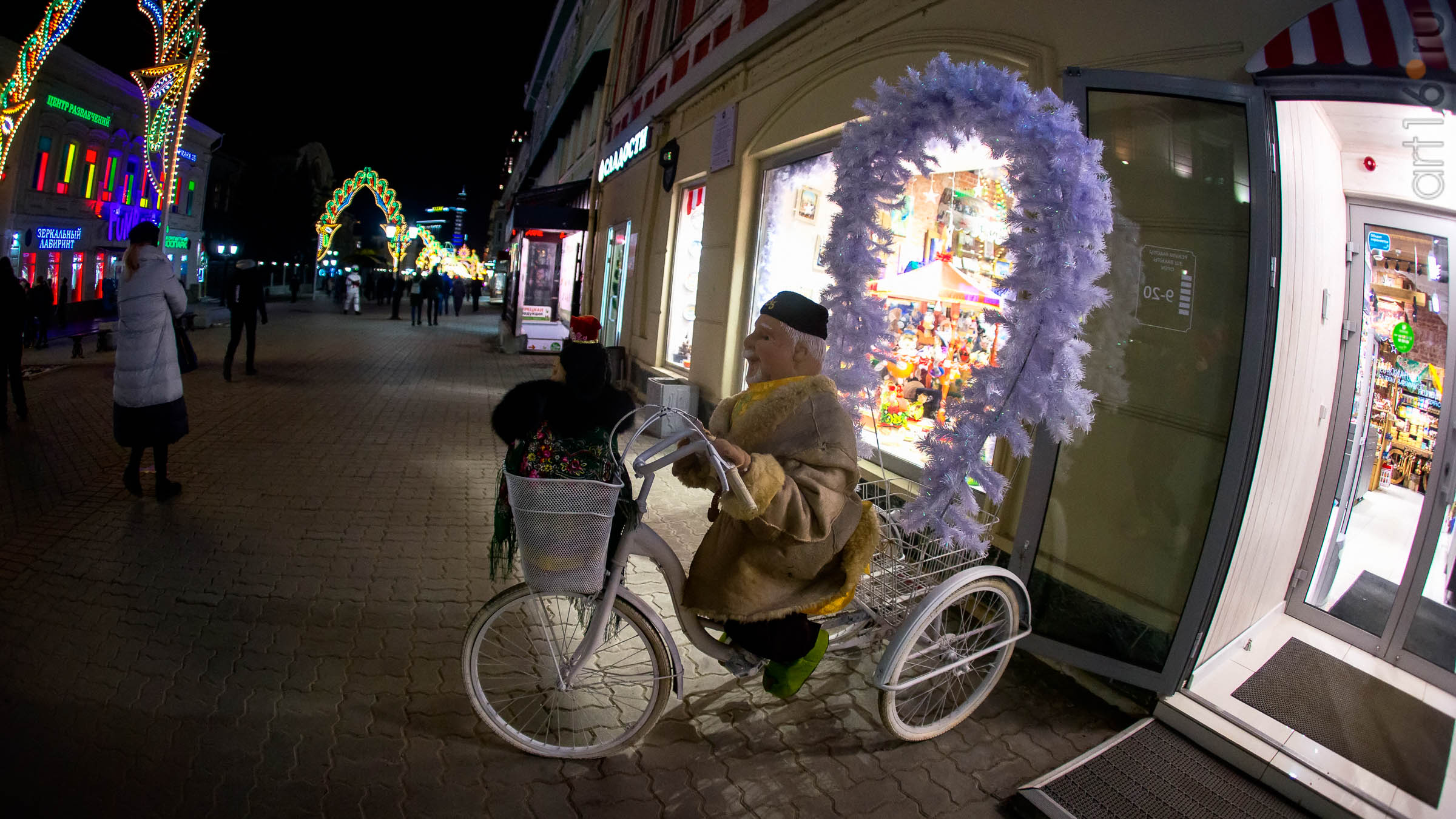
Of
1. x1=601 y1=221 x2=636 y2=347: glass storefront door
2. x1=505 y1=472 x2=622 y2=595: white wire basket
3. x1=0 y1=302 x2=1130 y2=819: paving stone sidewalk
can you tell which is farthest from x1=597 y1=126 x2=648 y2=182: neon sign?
x1=505 y1=472 x2=622 y2=595: white wire basket

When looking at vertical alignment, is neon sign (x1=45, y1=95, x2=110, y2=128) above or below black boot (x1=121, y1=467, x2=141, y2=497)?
above

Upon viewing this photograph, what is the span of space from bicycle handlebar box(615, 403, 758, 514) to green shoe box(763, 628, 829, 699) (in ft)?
2.75

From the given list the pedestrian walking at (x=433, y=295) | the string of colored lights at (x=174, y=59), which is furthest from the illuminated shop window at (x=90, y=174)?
the pedestrian walking at (x=433, y=295)

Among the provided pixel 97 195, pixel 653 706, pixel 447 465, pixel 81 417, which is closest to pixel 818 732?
pixel 653 706

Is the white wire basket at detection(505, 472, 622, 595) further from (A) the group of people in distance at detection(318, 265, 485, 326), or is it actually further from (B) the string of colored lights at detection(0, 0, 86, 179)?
(A) the group of people in distance at detection(318, 265, 485, 326)

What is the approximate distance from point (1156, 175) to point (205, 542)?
5.66 m

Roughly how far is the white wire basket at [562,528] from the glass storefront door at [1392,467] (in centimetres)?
409

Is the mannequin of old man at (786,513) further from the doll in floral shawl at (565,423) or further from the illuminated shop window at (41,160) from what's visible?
the illuminated shop window at (41,160)

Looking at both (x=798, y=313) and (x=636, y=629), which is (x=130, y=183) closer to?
(x=636, y=629)

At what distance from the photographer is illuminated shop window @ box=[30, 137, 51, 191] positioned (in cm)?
1828

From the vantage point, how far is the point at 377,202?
36.8 m

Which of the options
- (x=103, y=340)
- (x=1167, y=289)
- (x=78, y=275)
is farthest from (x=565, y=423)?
(x=78, y=275)

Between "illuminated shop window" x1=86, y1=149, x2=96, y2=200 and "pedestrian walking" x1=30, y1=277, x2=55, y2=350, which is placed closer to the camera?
"pedestrian walking" x1=30, y1=277, x2=55, y2=350

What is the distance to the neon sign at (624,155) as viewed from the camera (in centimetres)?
1250
